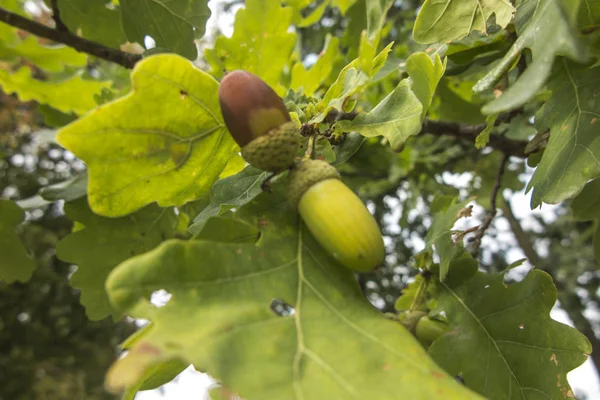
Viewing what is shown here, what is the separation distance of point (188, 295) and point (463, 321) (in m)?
0.82

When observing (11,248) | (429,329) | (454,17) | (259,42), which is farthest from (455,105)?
(11,248)

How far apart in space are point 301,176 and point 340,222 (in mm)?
141

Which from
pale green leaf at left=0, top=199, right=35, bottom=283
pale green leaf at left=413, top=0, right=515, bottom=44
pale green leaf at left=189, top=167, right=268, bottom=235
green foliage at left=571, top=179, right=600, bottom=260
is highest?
pale green leaf at left=413, top=0, right=515, bottom=44

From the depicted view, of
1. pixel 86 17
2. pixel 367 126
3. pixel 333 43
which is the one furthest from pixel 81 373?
pixel 367 126

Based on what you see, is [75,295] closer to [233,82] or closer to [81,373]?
[81,373]

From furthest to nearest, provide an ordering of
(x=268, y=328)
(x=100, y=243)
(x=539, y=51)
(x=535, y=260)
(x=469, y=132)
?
1. (x=535, y=260)
2. (x=469, y=132)
3. (x=100, y=243)
4. (x=539, y=51)
5. (x=268, y=328)

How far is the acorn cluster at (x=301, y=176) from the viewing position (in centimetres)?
93

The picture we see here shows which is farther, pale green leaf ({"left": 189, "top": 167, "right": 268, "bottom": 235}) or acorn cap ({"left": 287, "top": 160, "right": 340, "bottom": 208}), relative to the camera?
pale green leaf ({"left": 189, "top": 167, "right": 268, "bottom": 235})

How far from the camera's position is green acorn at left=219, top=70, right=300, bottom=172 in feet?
3.24

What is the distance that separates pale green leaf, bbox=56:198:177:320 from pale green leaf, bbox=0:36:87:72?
3.33 ft

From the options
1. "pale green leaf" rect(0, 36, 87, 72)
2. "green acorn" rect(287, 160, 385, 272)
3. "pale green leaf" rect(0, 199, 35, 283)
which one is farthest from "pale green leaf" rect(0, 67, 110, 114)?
"green acorn" rect(287, 160, 385, 272)

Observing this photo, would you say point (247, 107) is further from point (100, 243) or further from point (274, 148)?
point (100, 243)

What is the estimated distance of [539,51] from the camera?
3.01ft

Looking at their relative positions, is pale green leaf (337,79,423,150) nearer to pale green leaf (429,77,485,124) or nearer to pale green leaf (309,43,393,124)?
pale green leaf (309,43,393,124)
